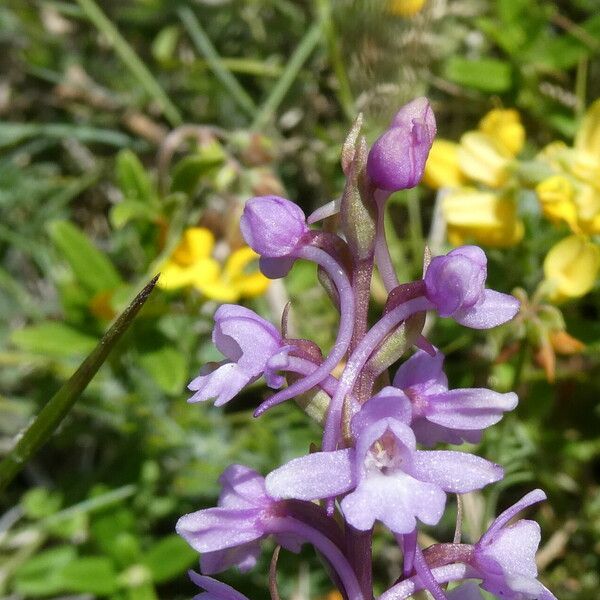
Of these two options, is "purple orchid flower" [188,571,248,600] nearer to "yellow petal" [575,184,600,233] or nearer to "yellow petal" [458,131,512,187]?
"yellow petal" [575,184,600,233]

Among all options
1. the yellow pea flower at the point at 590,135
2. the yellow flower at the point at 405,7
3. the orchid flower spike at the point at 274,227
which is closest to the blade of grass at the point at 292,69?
the yellow flower at the point at 405,7

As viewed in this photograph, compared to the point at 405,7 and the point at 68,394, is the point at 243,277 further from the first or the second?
the point at 68,394

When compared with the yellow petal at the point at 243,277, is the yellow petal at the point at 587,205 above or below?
above

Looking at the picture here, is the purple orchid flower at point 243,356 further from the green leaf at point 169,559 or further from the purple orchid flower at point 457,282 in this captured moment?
the green leaf at point 169,559

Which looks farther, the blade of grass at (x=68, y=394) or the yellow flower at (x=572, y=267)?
the yellow flower at (x=572, y=267)

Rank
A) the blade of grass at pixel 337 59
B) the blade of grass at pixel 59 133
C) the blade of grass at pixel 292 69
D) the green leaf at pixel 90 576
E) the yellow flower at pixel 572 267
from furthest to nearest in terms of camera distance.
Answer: the blade of grass at pixel 59 133 < the blade of grass at pixel 292 69 < the blade of grass at pixel 337 59 < the green leaf at pixel 90 576 < the yellow flower at pixel 572 267

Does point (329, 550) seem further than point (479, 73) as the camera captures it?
No

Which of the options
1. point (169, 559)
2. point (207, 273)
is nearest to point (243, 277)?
point (207, 273)
